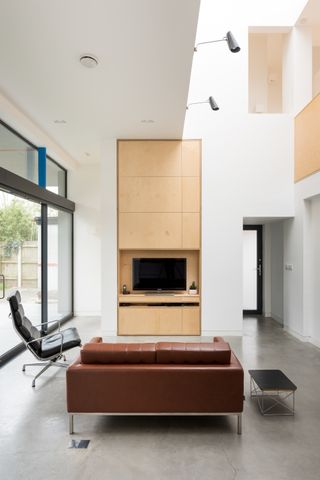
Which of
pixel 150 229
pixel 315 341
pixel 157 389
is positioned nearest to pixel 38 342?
pixel 157 389

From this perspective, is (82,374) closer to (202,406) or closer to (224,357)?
(202,406)

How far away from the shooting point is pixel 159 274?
5367 millimetres

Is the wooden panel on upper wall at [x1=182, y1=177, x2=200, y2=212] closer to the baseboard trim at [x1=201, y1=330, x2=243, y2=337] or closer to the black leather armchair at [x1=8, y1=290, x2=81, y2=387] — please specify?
the baseboard trim at [x1=201, y1=330, x2=243, y2=337]

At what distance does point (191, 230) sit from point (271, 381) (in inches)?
116

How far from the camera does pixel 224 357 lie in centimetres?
248

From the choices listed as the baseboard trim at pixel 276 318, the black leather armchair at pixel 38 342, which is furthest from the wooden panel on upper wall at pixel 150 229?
the baseboard trim at pixel 276 318

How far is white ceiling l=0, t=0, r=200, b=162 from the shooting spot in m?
2.36

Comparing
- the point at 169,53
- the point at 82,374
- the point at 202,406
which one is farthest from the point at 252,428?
the point at 169,53

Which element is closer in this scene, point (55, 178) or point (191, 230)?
point (191, 230)

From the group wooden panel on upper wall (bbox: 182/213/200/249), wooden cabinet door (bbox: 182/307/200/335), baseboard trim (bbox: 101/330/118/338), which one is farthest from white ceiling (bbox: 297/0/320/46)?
baseboard trim (bbox: 101/330/118/338)

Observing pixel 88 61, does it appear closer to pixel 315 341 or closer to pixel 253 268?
pixel 315 341

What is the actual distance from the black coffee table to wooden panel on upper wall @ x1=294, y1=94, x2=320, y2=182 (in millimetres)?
3212

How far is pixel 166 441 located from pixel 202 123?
4.82 metres

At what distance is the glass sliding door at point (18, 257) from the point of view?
13.5 ft
